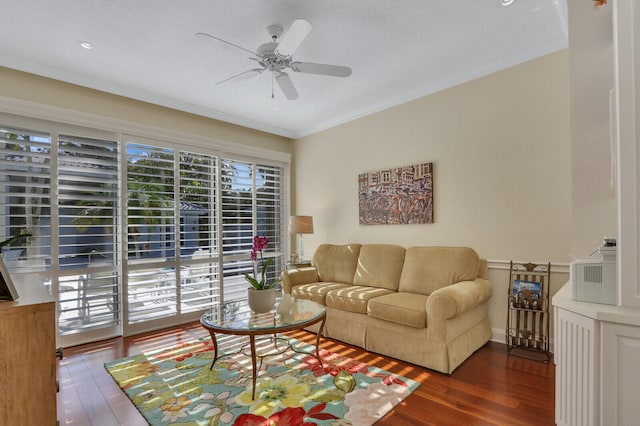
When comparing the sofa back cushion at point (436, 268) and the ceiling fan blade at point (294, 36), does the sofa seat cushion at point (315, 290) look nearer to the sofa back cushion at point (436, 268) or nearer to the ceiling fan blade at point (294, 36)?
the sofa back cushion at point (436, 268)

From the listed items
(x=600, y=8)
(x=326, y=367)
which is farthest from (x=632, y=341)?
(x=600, y=8)

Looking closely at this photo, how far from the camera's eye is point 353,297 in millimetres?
3301

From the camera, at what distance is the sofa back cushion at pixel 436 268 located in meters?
3.23

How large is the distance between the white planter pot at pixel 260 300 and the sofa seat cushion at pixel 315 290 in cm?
100

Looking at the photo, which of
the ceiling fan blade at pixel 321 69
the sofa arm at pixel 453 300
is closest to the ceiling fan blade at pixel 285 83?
the ceiling fan blade at pixel 321 69

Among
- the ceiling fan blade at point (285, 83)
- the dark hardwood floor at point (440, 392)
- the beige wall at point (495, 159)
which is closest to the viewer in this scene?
the dark hardwood floor at point (440, 392)

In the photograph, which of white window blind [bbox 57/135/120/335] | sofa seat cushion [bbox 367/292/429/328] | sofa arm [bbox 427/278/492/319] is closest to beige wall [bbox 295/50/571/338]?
sofa arm [bbox 427/278/492/319]

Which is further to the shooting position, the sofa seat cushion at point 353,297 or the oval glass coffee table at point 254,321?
the sofa seat cushion at point 353,297

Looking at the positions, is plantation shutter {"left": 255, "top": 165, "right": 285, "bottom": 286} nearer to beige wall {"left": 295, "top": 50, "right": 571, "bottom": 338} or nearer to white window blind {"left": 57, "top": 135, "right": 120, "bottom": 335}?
beige wall {"left": 295, "top": 50, "right": 571, "bottom": 338}

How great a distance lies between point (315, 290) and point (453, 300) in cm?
156

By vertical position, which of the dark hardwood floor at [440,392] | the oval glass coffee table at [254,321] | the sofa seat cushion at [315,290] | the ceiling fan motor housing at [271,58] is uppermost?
the ceiling fan motor housing at [271,58]

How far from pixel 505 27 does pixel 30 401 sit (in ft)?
12.1

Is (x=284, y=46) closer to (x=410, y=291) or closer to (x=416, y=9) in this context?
(x=416, y=9)

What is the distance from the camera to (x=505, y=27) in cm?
265
